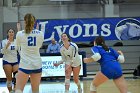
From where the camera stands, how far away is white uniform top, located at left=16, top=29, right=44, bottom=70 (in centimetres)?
682

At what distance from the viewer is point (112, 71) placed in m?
8.01

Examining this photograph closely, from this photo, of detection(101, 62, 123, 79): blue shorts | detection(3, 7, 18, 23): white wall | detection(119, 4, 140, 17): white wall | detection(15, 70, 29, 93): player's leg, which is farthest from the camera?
detection(119, 4, 140, 17): white wall

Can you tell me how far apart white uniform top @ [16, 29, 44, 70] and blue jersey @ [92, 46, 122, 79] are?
168 centimetres

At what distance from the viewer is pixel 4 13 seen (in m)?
22.4

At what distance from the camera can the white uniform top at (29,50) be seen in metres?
6.82

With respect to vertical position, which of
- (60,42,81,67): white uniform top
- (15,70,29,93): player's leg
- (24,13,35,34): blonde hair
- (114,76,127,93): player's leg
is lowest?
(114,76,127,93): player's leg

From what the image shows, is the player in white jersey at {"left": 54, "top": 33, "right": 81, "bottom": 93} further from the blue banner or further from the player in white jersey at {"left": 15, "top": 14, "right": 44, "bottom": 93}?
the blue banner

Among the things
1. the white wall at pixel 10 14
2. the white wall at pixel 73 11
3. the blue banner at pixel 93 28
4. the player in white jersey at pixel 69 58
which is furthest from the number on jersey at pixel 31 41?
the white wall at pixel 73 11

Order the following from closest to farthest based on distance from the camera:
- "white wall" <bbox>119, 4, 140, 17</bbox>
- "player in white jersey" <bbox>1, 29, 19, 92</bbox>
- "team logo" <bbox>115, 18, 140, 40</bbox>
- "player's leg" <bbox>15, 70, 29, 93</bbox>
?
"player's leg" <bbox>15, 70, 29, 93</bbox>, "player in white jersey" <bbox>1, 29, 19, 92</bbox>, "team logo" <bbox>115, 18, 140, 40</bbox>, "white wall" <bbox>119, 4, 140, 17</bbox>

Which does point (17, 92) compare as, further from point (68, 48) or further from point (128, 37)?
point (128, 37)

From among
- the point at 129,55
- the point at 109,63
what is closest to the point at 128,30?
the point at 129,55

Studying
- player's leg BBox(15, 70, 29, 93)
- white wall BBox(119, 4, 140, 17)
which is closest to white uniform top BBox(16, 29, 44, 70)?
player's leg BBox(15, 70, 29, 93)

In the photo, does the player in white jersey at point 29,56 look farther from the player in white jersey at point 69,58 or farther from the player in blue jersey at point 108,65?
the player in white jersey at point 69,58

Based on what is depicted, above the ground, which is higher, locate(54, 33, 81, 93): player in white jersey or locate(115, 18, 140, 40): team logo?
locate(115, 18, 140, 40): team logo
